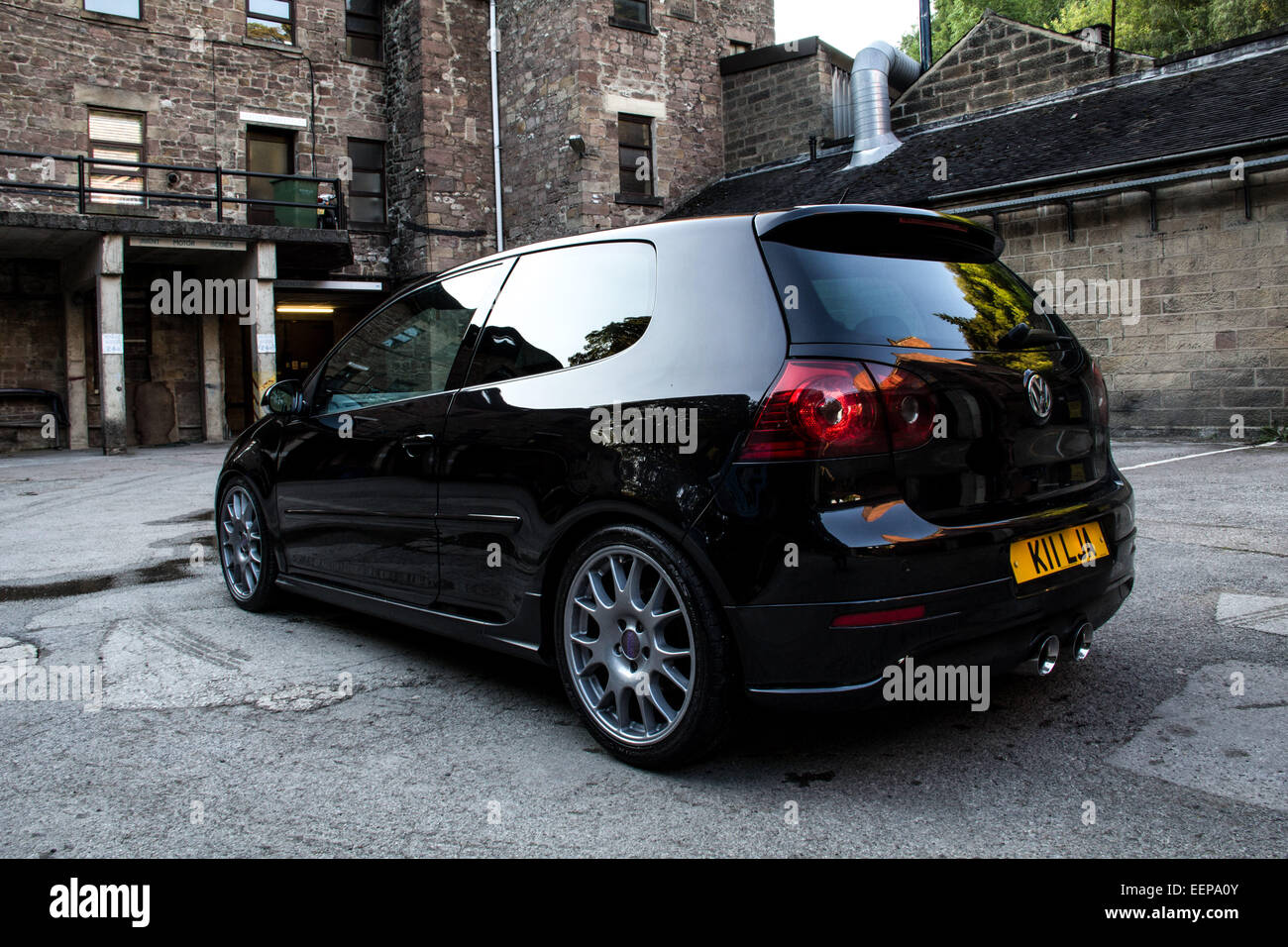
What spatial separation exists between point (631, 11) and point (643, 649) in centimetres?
2214

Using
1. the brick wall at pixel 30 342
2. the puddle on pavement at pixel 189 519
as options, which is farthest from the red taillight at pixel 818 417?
the brick wall at pixel 30 342

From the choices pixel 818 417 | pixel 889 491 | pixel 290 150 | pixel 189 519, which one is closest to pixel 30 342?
pixel 290 150

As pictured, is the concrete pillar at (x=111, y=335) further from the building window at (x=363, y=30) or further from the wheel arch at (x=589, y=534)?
the wheel arch at (x=589, y=534)

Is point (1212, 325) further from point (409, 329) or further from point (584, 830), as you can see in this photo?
point (584, 830)

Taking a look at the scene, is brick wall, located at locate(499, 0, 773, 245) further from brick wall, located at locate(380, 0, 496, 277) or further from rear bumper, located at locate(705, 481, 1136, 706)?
rear bumper, located at locate(705, 481, 1136, 706)

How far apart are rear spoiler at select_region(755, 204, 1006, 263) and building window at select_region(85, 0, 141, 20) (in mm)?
22559

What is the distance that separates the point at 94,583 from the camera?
5.91 metres

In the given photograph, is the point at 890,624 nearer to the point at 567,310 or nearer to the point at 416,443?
the point at 567,310

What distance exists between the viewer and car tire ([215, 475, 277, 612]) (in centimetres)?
489

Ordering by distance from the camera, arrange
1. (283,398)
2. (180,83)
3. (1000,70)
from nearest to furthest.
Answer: (283,398) < (1000,70) < (180,83)

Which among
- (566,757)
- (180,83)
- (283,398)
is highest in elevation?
(180,83)

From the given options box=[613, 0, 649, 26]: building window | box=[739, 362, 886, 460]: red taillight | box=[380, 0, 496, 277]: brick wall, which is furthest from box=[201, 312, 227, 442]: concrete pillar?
box=[739, 362, 886, 460]: red taillight

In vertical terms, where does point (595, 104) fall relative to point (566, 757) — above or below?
→ above
